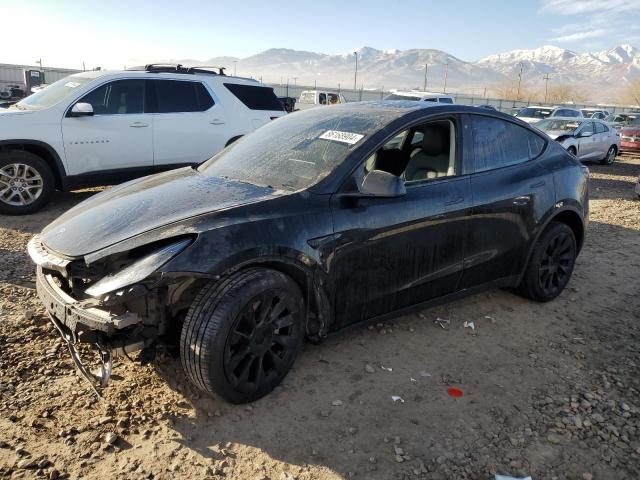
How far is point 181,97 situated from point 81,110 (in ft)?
5.19

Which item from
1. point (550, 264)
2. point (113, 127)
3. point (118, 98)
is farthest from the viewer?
point (118, 98)

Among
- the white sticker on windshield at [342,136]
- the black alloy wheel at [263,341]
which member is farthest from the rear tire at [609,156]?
the black alloy wheel at [263,341]

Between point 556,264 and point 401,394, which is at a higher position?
point 556,264

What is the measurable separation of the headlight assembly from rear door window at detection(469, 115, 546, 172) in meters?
2.36

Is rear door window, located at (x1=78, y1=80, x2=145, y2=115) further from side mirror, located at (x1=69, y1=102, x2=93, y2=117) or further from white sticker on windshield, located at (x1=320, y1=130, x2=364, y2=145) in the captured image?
white sticker on windshield, located at (x1=320, y1=130, x2=364, y2=145)

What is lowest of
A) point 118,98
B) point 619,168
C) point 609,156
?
point 619,168

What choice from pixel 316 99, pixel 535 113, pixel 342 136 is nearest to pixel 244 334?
pixel 342 136

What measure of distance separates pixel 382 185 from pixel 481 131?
1.31 meters

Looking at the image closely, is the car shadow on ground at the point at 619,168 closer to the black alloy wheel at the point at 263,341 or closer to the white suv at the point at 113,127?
the white suv at the point at 113,127

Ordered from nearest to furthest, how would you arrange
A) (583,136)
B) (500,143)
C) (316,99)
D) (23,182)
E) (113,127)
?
(500,143) → (23,182) → (113,127) → (583,136) → (316,99)

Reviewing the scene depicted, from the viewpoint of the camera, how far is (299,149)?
358 centimetres

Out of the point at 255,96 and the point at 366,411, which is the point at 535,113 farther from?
the point at 366,411

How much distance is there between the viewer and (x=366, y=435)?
2.73 meters

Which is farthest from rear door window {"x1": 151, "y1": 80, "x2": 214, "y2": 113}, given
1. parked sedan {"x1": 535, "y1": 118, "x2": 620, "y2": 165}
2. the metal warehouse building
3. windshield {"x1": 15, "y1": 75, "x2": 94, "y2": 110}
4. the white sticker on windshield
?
the metal warehouse building
